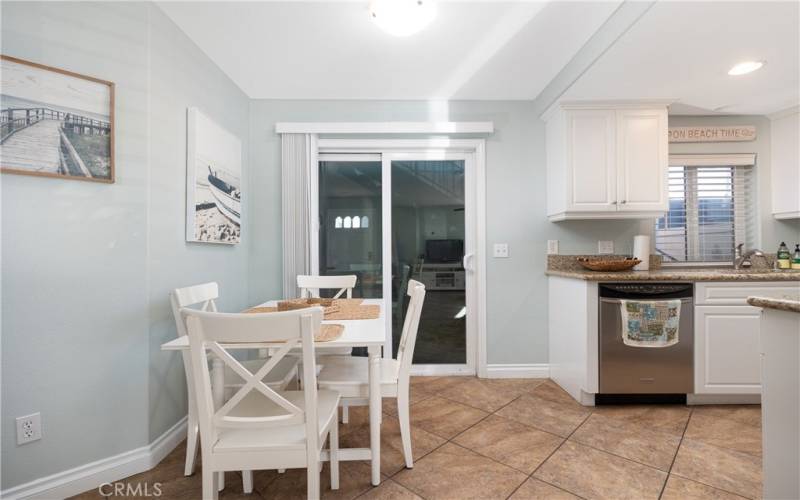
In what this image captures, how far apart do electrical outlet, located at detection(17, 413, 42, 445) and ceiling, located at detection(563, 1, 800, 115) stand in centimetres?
330

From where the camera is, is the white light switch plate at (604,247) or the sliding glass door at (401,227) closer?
the white light switch plate at (604,247)

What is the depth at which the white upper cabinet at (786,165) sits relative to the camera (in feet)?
8.79

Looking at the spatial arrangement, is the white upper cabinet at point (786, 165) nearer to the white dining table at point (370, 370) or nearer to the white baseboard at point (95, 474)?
the white dining table at point (370, 370)

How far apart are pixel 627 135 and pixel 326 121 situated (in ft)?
7.88

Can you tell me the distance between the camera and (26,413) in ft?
4.47

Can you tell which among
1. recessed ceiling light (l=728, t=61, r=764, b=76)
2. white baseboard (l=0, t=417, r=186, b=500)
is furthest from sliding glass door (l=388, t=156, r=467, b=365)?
recessed ceiling light (l=728, t=61, r=764, b=76)

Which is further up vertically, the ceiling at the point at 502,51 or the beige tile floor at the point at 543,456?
the ceiling at the point at 502,51

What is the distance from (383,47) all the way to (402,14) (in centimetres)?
44

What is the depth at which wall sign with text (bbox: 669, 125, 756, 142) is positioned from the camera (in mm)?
2844

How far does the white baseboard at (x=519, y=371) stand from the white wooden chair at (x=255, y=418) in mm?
1988

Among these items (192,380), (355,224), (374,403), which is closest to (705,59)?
(355,224)

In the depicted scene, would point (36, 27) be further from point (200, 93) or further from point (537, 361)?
point (537, 361)

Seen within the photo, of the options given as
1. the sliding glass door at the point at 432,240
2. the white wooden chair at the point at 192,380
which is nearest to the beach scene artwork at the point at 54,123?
the white wooden chair at the point at 192,380

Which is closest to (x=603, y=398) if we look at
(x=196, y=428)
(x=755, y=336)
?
(x=755, y=336)
